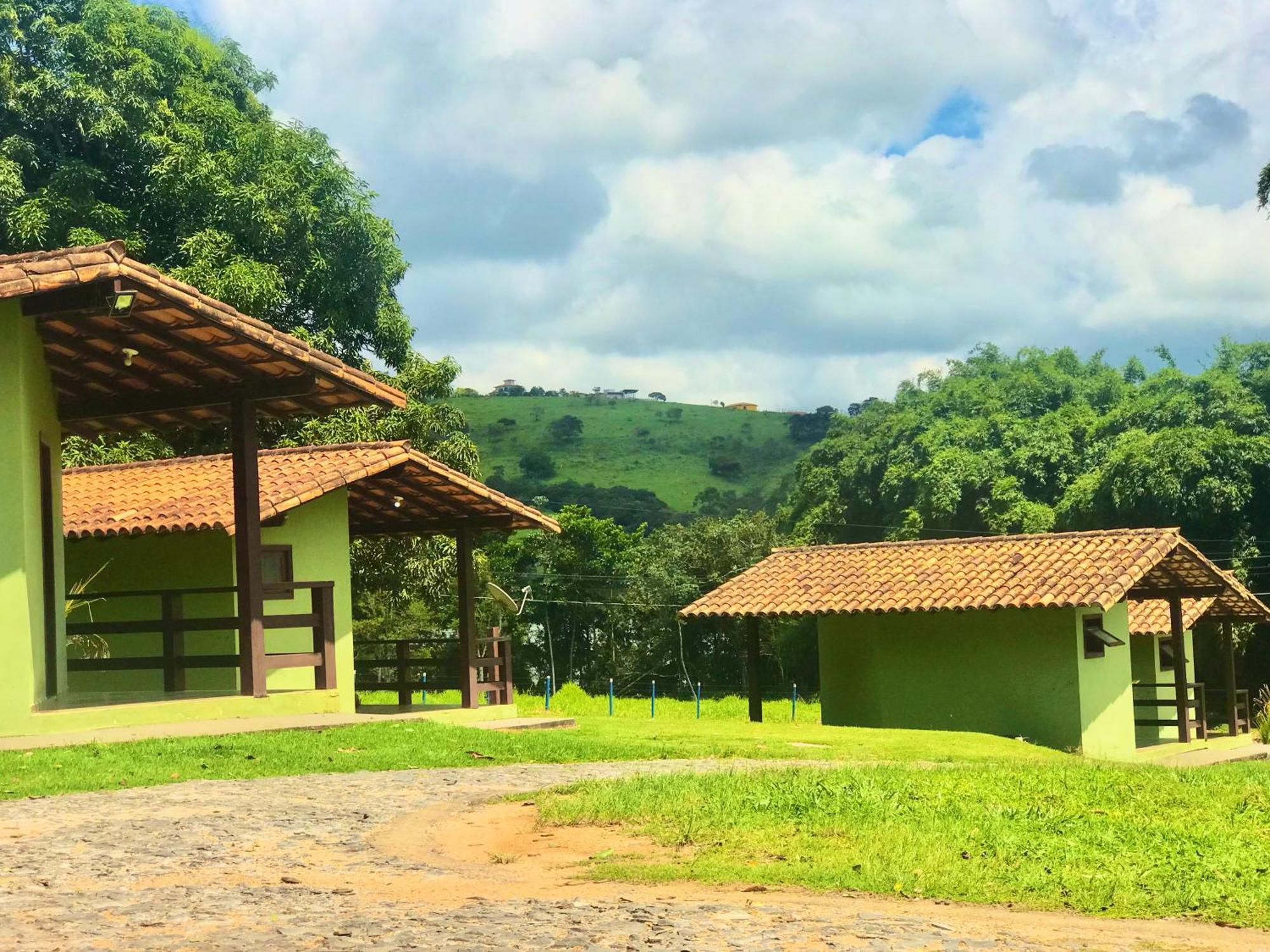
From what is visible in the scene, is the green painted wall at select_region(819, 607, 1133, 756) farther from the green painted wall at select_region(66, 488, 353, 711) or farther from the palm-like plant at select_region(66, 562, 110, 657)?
the palm-like plant at select_region(66, 562, 110, 657)

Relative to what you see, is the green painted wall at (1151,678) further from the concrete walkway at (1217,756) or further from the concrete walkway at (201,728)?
the concrete walkway at (201,728)

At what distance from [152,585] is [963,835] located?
1440cm

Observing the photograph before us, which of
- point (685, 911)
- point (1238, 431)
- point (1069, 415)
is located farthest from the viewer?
point (1069, 415)

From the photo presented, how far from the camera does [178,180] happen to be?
102 feet

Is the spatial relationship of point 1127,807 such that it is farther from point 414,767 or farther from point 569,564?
point 569,564

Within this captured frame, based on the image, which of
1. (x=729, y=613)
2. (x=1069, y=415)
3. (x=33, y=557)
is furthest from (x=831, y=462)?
(x=33, y=557)

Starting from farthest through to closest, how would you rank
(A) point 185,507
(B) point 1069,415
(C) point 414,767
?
(B) point 1069,415 → (A) point 185,507 → (C) point 414,767

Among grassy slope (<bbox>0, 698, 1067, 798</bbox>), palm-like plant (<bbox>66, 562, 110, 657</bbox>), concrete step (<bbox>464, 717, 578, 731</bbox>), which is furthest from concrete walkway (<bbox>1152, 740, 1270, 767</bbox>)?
palm-like plant (<bbox>66, 562, 110, 657</bbox>)

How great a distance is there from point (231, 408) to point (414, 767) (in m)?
5.40

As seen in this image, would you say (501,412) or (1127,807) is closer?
(1127,807)

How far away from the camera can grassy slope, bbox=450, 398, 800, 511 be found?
97.1 meters

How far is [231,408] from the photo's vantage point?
54.9ft

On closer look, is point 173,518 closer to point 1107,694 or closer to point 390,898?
point 390,898

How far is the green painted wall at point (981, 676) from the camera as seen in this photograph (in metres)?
Answer: 24.0
